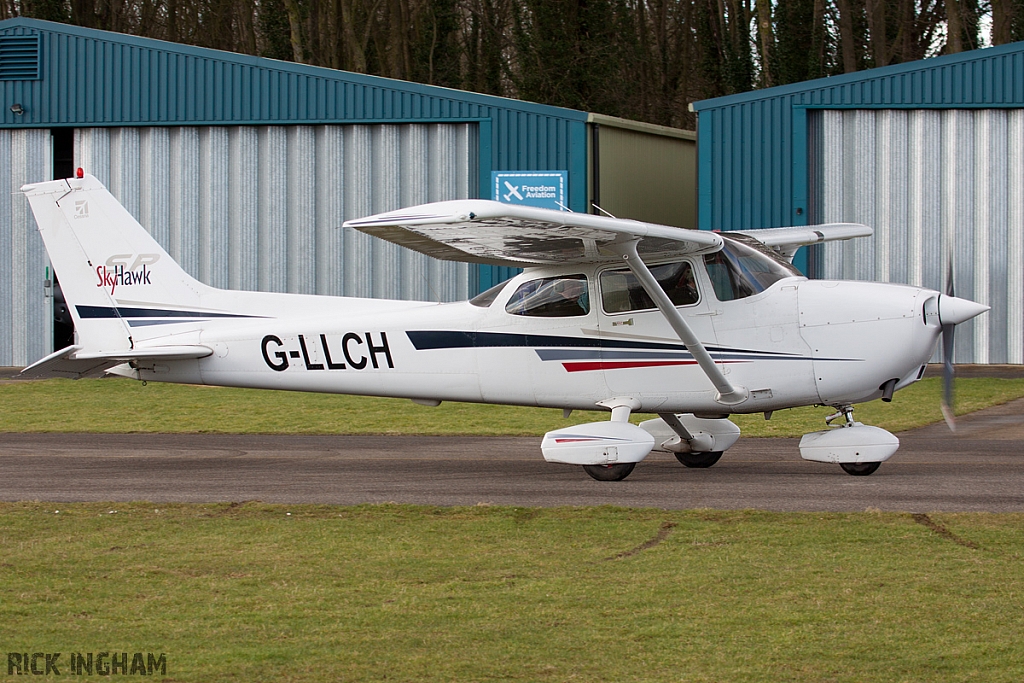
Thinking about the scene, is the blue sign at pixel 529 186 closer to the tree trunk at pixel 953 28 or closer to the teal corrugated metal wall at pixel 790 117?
the teal corrugated metal wall at pixel 790 117

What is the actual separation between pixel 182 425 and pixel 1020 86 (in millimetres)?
16966

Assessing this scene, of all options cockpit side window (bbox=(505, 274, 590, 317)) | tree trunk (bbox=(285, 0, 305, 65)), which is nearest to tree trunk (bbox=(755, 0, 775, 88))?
tree trunk (bbox=(285, 0, 305, 65))

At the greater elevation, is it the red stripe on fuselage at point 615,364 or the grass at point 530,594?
the red stripe on fuselage at point 615,364

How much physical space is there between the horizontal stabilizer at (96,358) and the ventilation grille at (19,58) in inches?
552

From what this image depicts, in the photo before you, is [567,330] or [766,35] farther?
[766,35]

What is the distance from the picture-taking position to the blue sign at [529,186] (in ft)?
74.8

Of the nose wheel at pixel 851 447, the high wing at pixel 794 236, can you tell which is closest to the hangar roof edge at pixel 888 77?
the high wing at pixel 794 236

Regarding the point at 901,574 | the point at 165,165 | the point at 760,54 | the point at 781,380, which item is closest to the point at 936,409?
the point at 781,380

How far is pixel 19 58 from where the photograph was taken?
23.5 m

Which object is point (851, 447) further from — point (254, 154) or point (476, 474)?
point (254, 154)

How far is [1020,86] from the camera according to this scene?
21.8m

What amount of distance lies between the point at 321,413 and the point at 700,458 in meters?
Result: 7.61

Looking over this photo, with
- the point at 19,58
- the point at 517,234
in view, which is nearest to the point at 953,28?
the point at 19,58

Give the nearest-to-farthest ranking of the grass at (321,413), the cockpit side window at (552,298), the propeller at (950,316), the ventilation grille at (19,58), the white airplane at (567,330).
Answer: the propeller at (950,316) < the white airplane at (567,330) < the cockpit side window at (552,298) < the grass at (321,413) < the ventilation grille at (19,58)
